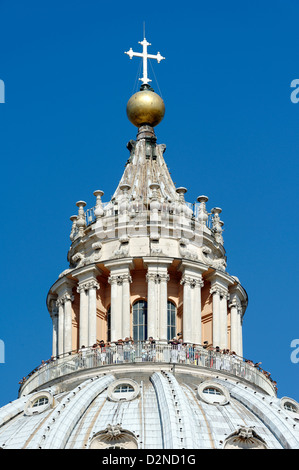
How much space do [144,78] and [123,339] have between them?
15966 mm

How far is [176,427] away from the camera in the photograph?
257 ft

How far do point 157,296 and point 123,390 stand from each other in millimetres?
6504

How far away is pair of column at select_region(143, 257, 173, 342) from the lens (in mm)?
86750

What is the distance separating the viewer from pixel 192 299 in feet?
290

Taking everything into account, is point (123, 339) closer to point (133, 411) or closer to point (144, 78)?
point (133, 411)

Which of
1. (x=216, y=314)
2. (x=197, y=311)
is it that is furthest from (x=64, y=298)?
(x=216, y=314)

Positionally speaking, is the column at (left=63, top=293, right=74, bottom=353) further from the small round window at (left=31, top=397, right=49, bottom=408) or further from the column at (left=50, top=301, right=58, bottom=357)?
the small round window at (left=31, top=397, right=49, bottom=408)

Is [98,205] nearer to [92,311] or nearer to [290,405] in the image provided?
[92,311]

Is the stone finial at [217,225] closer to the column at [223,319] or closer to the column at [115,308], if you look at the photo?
the column at [223,319]

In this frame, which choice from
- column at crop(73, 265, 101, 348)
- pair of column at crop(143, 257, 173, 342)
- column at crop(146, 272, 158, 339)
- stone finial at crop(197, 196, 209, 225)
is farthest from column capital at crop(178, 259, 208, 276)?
column at crop(73, 265, 101, 348)

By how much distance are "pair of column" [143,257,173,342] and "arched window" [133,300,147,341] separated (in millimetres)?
1241

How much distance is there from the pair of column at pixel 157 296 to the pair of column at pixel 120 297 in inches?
34.6

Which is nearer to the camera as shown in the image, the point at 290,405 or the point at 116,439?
the point at 116,439
